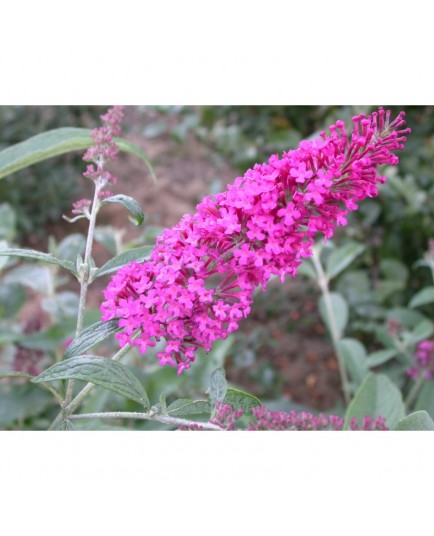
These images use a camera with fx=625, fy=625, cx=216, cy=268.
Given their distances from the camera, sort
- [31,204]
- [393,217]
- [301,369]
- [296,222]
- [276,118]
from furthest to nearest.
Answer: [31,204] < [301,369] < [276,118] < [393,217] < [296,222]

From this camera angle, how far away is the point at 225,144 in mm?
1986

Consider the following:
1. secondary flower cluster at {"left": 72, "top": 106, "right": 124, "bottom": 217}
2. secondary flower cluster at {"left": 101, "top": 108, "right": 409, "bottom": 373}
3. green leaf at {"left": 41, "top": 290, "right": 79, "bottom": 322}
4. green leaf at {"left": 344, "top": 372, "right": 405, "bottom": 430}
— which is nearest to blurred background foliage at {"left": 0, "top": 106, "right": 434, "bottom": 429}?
green leaf at {"left": 41, "top": 290, "right": 79, "bottom": 322}

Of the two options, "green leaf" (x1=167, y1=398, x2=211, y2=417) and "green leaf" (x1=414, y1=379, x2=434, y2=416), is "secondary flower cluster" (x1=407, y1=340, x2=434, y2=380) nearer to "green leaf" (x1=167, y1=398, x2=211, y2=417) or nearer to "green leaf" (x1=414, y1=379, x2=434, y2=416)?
"green leaf" (x1=414, y1=379, x2=434, y2=416)

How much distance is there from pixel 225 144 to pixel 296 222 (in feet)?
4.64

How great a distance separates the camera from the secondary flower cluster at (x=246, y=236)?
1.99 ft

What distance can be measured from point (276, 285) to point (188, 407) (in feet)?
4.39

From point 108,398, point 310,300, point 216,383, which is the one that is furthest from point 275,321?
point 216,383

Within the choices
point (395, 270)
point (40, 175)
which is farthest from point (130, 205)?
point (40, 175)

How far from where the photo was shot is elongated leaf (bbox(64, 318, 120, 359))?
652 mm

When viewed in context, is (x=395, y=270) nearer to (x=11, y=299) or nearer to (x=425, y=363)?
(x=425, y=363)

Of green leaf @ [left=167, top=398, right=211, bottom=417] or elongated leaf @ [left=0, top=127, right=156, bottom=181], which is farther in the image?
elongated leaf @ [left=0, top=127, right=156, bottom=181]

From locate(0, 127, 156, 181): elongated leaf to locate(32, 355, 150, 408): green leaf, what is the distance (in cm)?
31

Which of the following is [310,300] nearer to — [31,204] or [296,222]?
[31,204]

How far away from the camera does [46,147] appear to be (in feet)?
2.82
